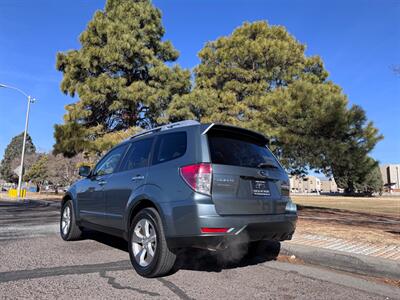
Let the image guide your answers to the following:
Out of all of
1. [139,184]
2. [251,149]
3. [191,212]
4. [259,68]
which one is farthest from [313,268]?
[259,68]

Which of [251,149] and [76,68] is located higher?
[76,68]

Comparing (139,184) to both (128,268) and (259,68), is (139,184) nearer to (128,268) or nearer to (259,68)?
(128,268)

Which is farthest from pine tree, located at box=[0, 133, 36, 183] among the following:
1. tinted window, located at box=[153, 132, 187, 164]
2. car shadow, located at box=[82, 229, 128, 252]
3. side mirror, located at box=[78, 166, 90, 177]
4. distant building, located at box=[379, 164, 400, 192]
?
tinted window, located at box=[153, 132, 187, 164]

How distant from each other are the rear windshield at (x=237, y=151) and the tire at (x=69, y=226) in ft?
11.5

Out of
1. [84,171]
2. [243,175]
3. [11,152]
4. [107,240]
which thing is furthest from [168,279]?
[11,152]

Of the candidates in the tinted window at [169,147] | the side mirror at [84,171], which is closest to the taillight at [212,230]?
the tinted window at [169,147]

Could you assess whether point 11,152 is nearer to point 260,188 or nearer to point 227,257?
point 227,257

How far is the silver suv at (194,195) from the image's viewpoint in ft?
12.9

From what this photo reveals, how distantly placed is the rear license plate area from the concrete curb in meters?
1.62

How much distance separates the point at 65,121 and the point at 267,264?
49.0 ft

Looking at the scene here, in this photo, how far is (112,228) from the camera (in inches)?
207

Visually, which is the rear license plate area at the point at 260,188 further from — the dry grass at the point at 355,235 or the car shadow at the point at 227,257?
the dry grass at the point at 355,235

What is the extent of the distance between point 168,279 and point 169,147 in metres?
1.61

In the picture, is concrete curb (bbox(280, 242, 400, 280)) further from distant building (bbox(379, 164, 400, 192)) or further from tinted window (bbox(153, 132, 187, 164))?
distant building (bbox(379, 164, 400, 192))
